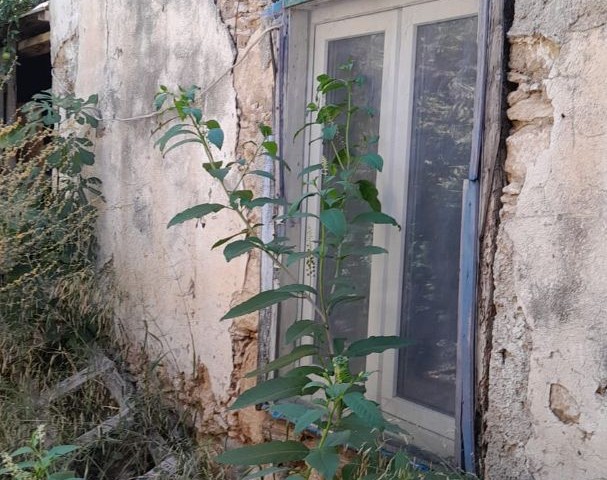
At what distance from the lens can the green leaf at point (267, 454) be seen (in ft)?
9.07

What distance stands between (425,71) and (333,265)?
3.01ft

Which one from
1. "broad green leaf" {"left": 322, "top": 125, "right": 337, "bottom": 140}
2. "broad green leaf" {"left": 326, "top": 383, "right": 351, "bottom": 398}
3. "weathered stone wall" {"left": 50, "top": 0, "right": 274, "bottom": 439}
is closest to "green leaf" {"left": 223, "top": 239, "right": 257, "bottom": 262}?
"broad green leaf" {"left": 322, "top": 125, "right": 337, "bottom": 140}

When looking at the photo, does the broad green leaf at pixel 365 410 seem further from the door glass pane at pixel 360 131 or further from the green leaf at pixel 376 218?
the door glass pane at pixel 360 131

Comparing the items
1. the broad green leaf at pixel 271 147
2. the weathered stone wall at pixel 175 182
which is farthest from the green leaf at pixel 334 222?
the weathered stone wall at pixel 175 182

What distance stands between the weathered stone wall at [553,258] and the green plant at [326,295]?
1.35ft

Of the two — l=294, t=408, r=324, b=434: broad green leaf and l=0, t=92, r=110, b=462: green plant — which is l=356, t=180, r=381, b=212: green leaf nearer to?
l=294, t=408, r=324, b=434: broad green leaf

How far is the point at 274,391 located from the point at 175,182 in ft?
5.41

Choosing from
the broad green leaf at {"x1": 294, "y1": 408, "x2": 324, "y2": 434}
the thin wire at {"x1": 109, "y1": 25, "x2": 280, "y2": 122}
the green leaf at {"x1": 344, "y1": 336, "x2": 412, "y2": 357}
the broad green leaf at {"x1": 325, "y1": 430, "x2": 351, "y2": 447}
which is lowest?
the broad green leaf at {"x1": 325, "y1": 430, "x2": 351, "y2": 447}

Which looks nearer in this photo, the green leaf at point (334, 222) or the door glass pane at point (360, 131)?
the green leaf at point (334, 222)

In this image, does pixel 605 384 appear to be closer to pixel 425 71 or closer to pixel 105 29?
pixel 425 71

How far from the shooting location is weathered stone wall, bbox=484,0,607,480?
2393 millimetres

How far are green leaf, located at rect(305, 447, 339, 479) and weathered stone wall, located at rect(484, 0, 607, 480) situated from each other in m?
0.54

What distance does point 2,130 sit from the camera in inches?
163

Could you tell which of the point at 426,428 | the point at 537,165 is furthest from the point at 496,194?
the point at 426,428
